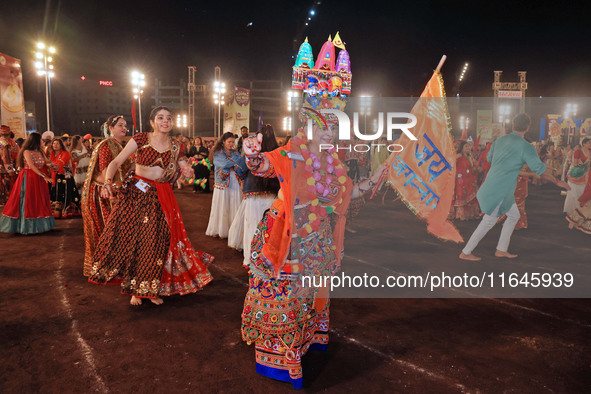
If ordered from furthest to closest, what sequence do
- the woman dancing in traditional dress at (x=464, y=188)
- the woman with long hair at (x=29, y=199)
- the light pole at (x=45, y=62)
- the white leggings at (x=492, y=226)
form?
the light pole at (x=45, y=62), the woman dancing in traditional dress at (x=464, y=188), the woman with long hair at (x=29, y=199), the white leggings at (x=492, y=226)

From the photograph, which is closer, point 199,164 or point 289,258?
point 289,258

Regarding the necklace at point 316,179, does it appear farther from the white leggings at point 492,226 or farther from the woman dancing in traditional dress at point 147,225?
the white leggings at point 492,226

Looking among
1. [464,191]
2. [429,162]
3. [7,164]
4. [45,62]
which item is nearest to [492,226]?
[429,162]

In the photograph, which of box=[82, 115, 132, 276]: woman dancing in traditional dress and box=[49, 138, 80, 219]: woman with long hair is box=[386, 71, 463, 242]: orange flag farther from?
box=[49, 138, 80, 219]: woman with long hair

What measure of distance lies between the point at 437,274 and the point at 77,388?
4.46m

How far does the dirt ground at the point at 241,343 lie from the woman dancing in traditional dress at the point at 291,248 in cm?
26

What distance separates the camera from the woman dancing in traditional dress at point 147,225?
4.40 meters

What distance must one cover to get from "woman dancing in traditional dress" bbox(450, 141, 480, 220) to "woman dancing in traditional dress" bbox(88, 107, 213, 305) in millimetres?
7921

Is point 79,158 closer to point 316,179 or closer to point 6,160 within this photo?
point 6,160

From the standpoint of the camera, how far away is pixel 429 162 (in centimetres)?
609

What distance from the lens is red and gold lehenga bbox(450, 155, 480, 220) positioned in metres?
10.6

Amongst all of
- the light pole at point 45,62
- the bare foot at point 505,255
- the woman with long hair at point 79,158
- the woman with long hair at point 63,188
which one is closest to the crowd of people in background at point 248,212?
the bare foot at point 505,255

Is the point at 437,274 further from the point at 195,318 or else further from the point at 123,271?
the point at 123,271

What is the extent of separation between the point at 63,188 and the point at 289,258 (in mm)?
8763
